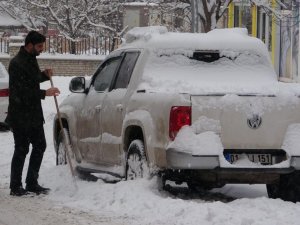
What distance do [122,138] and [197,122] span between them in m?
1.38

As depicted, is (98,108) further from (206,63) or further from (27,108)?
(206,63)

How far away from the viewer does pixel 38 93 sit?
9953 mm

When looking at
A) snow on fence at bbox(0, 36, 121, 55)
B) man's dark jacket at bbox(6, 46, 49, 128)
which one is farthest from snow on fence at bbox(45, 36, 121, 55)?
man's dark jacket at bbox(6, 46, 49, 128)

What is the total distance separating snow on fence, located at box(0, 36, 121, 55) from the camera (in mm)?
36875

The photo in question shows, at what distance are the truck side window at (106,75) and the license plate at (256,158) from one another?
2310 millimetres

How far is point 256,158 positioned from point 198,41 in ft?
5.37

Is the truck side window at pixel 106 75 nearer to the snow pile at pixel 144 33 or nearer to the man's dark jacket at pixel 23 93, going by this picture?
the snow pile at pixel 144 33

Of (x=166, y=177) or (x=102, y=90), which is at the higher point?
(x=102, y=90)

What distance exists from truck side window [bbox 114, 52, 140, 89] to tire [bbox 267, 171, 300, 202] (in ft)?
6.64

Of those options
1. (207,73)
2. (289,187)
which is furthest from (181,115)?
(289,187)

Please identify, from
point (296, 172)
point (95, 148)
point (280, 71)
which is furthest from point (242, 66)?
point (280, 71)

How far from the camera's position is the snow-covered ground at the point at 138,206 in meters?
7.86

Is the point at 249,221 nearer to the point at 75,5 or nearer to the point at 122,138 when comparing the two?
the point at 122,138

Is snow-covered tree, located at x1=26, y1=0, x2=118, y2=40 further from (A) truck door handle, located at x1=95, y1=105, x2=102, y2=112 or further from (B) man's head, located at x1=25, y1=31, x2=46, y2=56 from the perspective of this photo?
(B) man's head, located at x1=25, y1=31, x2=46, y2=56
